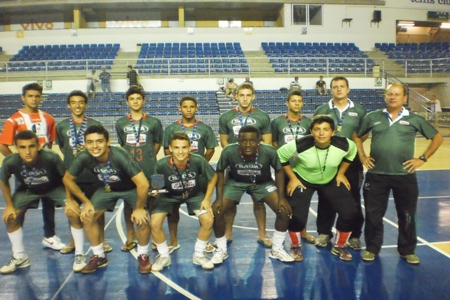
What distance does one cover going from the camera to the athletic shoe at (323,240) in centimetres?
465

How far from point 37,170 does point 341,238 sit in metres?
3.54

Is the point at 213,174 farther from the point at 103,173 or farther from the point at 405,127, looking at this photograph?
the point at 405,127

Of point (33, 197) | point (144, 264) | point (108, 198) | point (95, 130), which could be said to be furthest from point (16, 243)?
point (95, 130)

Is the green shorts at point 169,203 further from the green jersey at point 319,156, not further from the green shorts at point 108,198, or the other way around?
the green jersey at point 319,156

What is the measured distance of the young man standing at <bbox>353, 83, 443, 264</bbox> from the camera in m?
4.00

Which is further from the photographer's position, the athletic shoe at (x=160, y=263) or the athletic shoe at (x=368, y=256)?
the athletic shoe at (x=368, y=256)

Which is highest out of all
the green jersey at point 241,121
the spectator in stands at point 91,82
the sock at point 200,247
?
the spectator in stands at point 91,82

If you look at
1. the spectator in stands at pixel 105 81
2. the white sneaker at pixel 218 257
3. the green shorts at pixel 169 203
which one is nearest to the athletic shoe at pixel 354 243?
the white sneaker at pixel 218 257

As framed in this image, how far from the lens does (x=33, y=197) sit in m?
4.16

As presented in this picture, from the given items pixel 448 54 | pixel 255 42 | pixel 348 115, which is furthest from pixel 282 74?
pixel 348 115

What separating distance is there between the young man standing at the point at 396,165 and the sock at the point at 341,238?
224 millimetres

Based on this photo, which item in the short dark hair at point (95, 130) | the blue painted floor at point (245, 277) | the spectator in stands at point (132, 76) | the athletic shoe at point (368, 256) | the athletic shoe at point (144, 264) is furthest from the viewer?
the spectator in stands at point (132, 76)

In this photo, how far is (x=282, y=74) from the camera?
19.8 metres

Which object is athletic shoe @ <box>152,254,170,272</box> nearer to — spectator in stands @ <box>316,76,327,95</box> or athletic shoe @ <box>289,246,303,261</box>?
athletic shoe @ <box>289,246,303,261</box>
